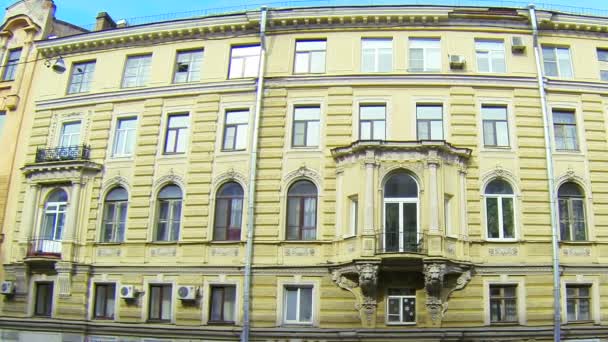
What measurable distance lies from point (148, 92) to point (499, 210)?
14.2m

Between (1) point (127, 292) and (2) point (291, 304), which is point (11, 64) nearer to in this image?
(1) point (127, 292)

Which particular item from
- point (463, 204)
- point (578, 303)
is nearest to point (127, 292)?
point (463, 204)

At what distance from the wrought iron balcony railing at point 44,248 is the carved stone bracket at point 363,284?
428 inches

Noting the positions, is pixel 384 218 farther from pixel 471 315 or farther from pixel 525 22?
pixel 525 22

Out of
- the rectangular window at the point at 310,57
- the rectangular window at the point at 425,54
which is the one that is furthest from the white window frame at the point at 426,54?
the rectangular window at the point at 310,57

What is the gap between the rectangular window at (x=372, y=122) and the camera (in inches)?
809

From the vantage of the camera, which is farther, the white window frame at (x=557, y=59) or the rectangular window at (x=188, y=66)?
the rectangular window at (x=188, y=66)

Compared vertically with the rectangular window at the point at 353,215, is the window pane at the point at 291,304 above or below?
below

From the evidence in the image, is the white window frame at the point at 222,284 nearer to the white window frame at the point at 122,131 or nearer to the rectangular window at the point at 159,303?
the rectangular window at the point at 159,303

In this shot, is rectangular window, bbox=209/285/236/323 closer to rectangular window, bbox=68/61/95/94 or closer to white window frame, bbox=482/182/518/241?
white window frame, bbox=482/182/518/241

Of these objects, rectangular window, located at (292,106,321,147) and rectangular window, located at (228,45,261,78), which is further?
rectangular window, located at (228,45,261,78)

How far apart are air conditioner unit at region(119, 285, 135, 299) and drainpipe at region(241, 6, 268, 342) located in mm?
4246

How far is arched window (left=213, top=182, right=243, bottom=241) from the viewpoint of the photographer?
20.5 meters

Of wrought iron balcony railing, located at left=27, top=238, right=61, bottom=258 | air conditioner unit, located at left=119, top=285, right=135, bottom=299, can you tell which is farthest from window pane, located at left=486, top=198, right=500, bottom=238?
wrought iron balcony railing, located at left=27, top=238, right=61, bottom=258
